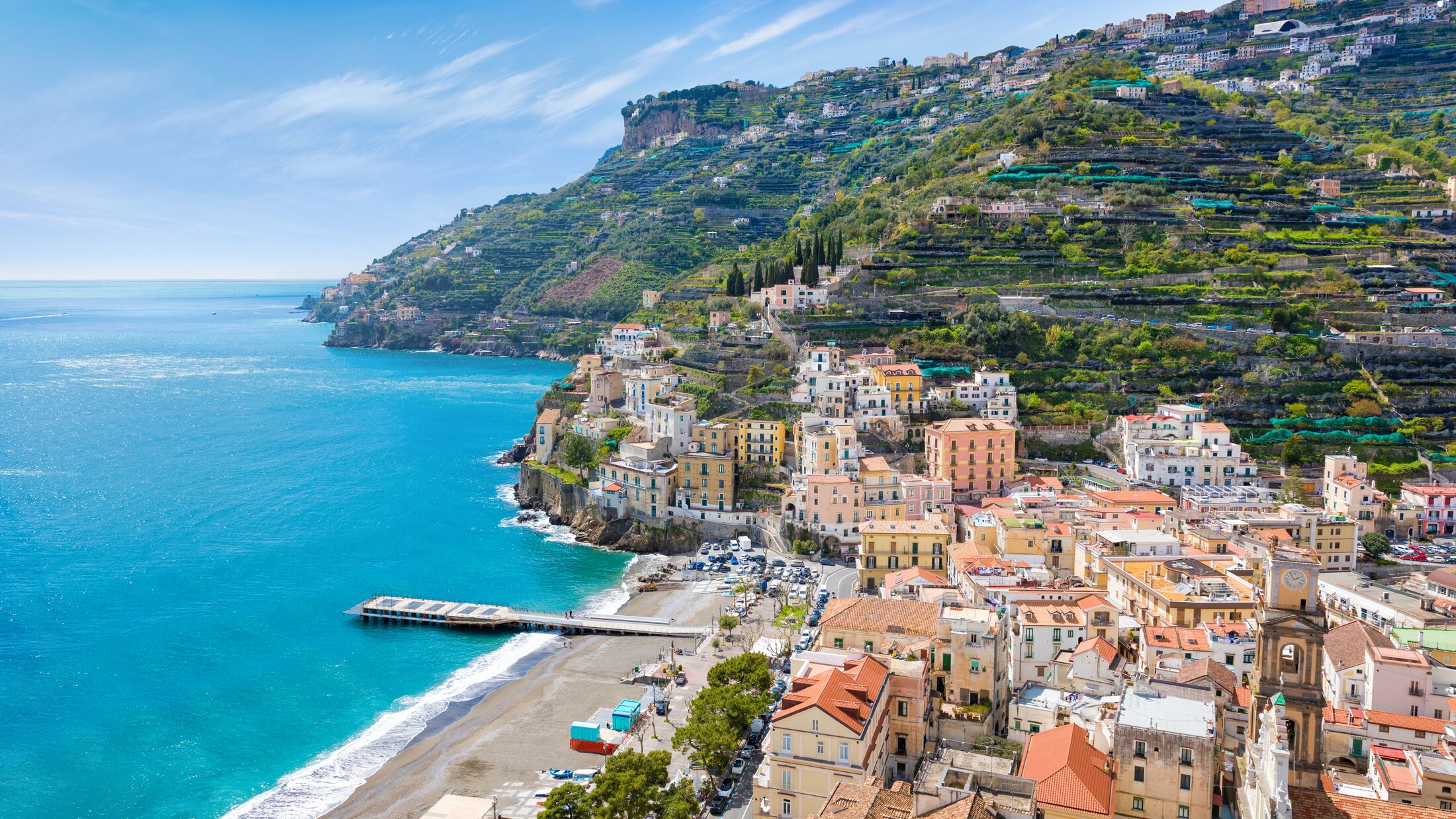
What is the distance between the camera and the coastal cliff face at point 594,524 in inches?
1938

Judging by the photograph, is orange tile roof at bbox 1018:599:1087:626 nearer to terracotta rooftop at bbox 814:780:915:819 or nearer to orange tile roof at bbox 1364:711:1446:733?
orange tile roof at bbox 1364:711:1446:733

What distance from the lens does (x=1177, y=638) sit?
1010 inches

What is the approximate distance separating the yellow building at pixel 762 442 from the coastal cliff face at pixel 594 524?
539 centimetres

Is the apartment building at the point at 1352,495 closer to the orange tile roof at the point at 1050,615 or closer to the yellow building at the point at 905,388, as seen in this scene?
the yellow building at the point at 905,388

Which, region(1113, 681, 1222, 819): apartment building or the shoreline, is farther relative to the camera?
the shoreline

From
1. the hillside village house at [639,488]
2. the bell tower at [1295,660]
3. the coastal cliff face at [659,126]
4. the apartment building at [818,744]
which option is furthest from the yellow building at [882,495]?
the coastal cliff face at [659,126]

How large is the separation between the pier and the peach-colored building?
16.1 m

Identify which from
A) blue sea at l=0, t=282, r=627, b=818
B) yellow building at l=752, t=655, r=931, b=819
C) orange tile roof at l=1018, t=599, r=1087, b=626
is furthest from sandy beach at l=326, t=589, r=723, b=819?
orange tile roof at l=1018, t=599, r=1087, b=626

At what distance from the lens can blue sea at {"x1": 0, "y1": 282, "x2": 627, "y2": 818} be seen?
2873 cm

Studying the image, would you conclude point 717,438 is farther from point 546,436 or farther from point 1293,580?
point 1293,580

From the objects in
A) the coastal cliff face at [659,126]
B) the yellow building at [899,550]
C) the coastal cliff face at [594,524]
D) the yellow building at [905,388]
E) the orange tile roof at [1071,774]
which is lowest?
the coastal cliff face at [594,524]

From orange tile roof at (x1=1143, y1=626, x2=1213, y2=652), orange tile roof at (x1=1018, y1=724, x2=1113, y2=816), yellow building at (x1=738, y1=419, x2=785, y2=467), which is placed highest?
yellow building at (x1=738, y1=419, x2=785, y2=467)

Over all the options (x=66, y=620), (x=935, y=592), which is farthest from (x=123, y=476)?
(x=935, y=592)

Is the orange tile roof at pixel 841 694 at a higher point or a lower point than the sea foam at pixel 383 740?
higher
